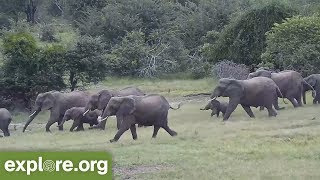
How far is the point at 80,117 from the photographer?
2620 centimetres

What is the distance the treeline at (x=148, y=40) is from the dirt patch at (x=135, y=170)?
63.3ft

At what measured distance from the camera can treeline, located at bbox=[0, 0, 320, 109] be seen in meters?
34.4

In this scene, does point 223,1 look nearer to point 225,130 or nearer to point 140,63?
point 140,63

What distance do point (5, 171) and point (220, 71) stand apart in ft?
91.4

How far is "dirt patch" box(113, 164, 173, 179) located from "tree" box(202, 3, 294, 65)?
2800cm

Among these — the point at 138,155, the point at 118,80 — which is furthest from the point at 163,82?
the point at 138,155

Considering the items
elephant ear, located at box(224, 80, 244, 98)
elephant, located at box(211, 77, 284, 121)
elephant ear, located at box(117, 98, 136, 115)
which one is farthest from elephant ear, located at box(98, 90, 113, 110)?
elephant ear, located at box(117, 98, 136, 115)

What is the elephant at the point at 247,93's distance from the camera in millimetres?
24766

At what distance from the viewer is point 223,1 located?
55.0m

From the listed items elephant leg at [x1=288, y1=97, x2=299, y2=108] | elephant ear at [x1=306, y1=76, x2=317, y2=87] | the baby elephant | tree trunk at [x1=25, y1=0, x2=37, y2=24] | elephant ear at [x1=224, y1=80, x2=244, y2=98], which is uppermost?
elephant ear at [x1=224, y1=80, x2=244, y2=98]

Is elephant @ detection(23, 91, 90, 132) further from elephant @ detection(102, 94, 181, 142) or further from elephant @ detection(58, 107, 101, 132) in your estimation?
elephant @ detection(102, 94, 181, 142)

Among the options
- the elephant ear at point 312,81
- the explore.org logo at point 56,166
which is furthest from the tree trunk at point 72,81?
the explore.org logo at point 56,166

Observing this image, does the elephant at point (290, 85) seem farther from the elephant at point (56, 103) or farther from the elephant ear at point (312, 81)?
the elephant at point (56, 103)

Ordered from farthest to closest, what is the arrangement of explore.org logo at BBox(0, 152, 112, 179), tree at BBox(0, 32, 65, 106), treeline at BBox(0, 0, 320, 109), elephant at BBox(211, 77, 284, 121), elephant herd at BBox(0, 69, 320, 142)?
treeline at BBox(0, 0, 320, 109) < tree at BBox(0, 32, 65, 106) < elephant at BBox(211, 77, 284, 121) < elephant herd at BBox(0, 69, 320, 142) < explore.org logo at BBox(0, 152, 112, 179)
